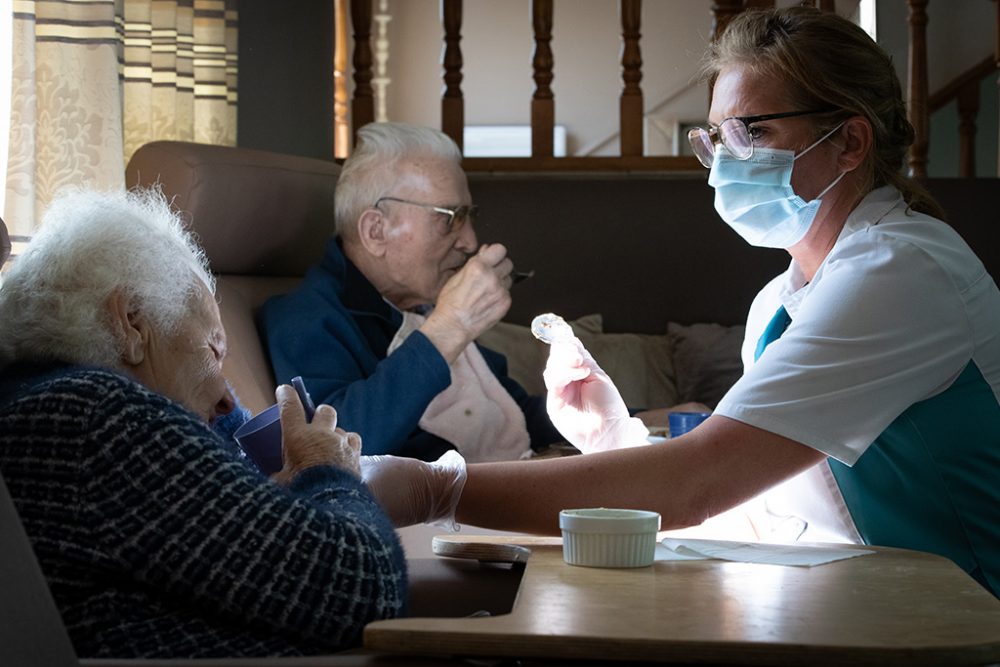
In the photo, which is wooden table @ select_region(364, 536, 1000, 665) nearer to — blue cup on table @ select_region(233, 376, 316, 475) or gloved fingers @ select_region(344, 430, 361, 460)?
gloved fingers @ select_region(344, 430, 361, 460)

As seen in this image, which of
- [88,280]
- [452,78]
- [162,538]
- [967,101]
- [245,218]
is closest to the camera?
[162,538]

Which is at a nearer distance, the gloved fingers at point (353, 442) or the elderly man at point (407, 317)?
the gloved fingers at point (353, 442)

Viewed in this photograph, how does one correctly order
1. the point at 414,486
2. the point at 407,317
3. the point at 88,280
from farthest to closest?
the point at 407,317
the point at 414,486
the point at 88,280

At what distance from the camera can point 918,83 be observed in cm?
362

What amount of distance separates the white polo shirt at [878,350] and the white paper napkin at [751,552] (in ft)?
0.44

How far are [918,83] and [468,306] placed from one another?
6.09ft

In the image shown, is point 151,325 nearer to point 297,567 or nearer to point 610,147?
point 297,567

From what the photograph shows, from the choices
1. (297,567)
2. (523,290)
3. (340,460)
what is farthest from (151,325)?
(523,290)

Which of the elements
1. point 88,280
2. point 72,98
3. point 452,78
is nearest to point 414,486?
point 88,280

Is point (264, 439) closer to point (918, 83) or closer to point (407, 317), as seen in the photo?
point (407, 317)

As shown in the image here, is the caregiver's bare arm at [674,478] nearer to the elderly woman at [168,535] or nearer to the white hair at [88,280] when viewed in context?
the elderly woman at [168,535]

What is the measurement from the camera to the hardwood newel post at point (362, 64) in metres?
3.61

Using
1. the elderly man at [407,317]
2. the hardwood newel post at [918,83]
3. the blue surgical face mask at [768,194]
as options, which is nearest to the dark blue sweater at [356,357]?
the elderly man at [407,317]

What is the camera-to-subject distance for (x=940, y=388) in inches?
56.2
